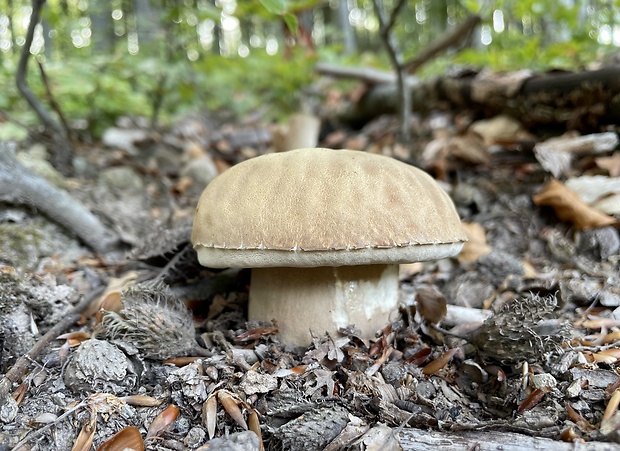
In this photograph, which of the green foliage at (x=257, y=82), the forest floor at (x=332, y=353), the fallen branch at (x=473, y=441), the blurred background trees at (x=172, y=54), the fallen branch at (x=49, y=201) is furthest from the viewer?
the green foliage at (x=257, y=82)

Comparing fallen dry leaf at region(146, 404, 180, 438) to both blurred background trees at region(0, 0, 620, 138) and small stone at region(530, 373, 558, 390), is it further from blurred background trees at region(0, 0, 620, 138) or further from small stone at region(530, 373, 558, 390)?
blurred background trees at region(0, 0, 620, 138)

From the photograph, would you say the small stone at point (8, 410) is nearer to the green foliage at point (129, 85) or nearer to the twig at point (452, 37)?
the green foliage at point (129, 85)

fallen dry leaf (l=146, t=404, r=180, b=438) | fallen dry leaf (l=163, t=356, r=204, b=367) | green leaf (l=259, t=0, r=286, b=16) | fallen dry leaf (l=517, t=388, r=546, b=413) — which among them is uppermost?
green leaf (l=259, t=0, r=286, b=16)

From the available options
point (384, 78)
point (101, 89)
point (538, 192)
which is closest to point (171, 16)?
point (101, 89)

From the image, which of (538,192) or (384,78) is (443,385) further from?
(384,78)

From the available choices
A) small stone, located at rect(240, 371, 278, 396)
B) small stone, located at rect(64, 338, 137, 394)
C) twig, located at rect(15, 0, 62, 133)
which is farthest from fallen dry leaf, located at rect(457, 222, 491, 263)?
twig, located at rect(15, 0, 62, 133)

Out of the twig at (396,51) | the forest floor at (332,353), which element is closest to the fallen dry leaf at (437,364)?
the forest floor at (332,353)

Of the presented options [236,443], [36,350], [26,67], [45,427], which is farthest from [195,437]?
[26,67]
